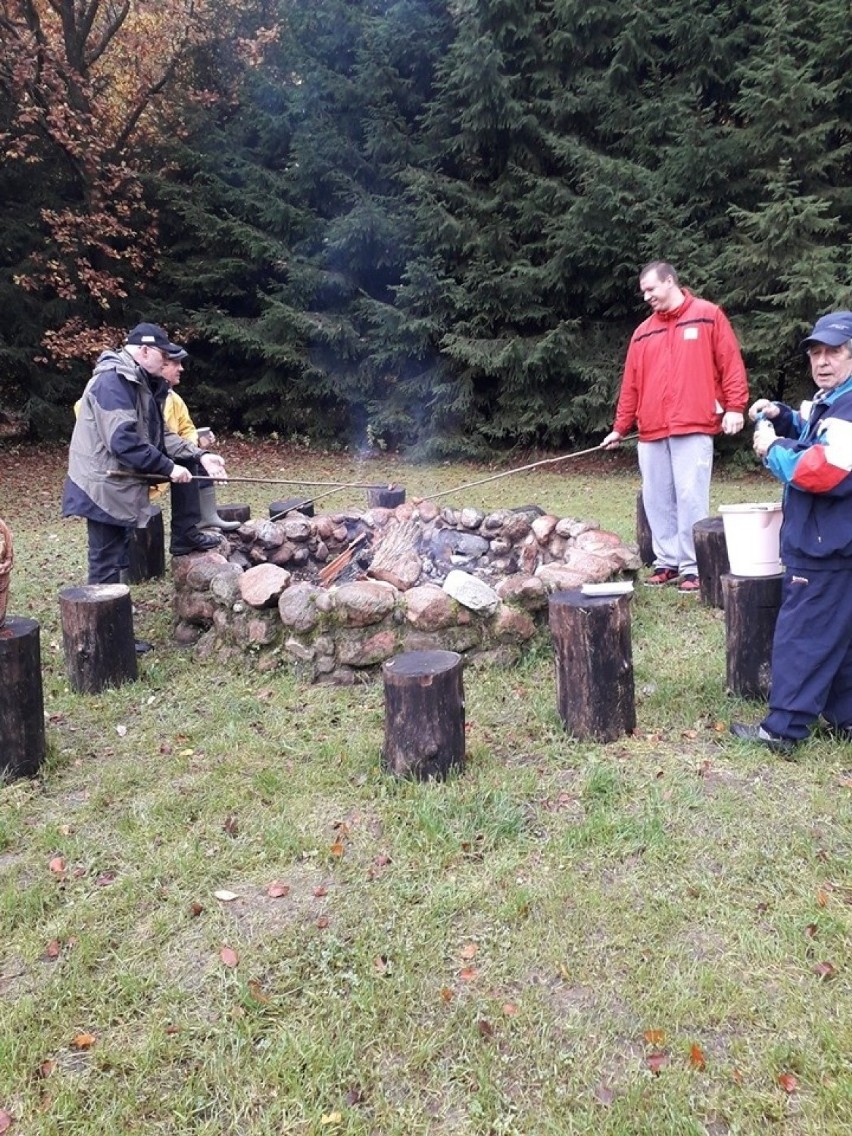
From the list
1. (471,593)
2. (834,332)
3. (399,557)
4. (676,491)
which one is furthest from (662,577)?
(834,332)

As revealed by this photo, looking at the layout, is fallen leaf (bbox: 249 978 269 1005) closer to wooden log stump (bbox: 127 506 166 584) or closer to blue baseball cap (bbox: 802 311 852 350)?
Answer: blue baseball cap (bbox: 802 311 852 350)

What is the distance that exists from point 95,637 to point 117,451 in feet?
3.70

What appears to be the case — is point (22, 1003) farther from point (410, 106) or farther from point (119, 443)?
point (410, 106)

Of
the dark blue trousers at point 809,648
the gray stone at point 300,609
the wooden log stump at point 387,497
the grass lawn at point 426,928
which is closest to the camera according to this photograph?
the grass lawn at point 426,928

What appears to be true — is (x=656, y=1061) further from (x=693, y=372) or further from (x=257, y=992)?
(x=693, y=372)

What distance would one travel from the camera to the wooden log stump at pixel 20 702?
136 inches

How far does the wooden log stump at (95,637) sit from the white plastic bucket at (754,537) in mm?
Result: 3200

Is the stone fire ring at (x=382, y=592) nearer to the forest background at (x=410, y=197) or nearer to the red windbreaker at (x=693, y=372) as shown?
the red windbreaker at (x=693, y=372)

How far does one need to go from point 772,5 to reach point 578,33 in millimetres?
2797

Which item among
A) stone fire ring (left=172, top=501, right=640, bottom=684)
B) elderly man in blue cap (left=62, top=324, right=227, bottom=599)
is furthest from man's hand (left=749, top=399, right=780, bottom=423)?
elderly man in blue cap (left=62, top=324, right=227, bottom=599)

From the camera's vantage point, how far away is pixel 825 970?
232cm

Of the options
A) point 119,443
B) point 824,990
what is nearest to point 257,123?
point 119,443

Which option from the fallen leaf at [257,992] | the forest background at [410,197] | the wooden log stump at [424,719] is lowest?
the fallen leaf at [257,992]

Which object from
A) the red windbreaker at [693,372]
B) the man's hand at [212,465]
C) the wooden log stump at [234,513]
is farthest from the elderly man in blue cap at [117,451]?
the red windbreaker at [693,372]
